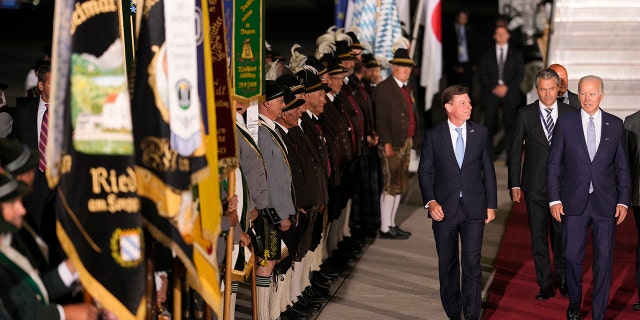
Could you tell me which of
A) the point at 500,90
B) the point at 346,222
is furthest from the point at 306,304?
the point at 500,90

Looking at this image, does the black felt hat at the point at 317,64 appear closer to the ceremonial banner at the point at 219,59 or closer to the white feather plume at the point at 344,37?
the white feather plume at the point at 344,37

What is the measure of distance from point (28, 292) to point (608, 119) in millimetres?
6205

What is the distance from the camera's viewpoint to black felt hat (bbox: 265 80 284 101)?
427 inches

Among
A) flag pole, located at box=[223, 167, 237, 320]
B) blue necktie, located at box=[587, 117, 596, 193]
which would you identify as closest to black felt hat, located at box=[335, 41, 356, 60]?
blue necktie, located at box=[587, 117, 596, 193]

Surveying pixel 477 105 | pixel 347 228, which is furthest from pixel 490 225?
pixel 477 105

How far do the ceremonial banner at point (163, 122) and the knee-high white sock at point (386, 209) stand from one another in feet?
29.3

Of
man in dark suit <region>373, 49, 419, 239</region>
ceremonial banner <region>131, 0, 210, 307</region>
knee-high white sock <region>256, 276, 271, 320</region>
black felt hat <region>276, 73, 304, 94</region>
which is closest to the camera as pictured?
ceremonial banner <region>131, 0, 210, 307</region>

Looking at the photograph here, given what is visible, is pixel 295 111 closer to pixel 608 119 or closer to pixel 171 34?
pixel 608 119

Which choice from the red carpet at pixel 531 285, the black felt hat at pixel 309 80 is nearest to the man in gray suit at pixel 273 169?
the black felt hat at pixel 309 80

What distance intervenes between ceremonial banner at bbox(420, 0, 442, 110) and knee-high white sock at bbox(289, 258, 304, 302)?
9.08 meters

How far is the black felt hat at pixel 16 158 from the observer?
684 cm

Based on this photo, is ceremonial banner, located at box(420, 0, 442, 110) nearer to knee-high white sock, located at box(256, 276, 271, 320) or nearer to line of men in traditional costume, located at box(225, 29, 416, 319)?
line of men in traditional costume, located at box(225, 29, 416, 319)

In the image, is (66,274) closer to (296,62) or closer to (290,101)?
(290,101)

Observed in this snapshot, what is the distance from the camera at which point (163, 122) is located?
715 cm
